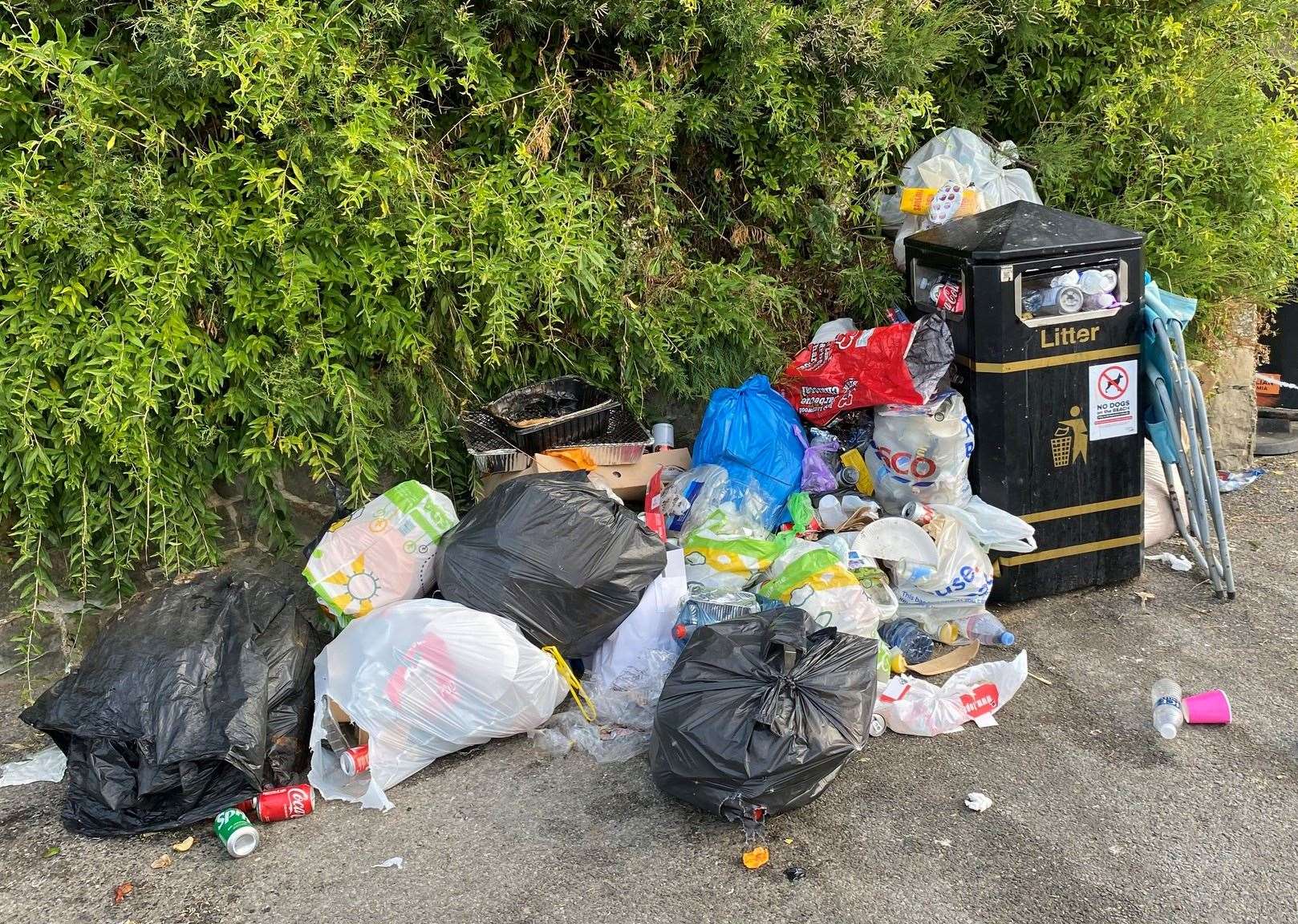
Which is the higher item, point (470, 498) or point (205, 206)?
point (205, 206)

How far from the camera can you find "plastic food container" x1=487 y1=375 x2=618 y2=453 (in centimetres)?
396

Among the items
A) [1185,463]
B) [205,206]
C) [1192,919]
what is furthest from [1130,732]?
[205,206]

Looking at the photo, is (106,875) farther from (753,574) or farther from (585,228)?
(585,228)

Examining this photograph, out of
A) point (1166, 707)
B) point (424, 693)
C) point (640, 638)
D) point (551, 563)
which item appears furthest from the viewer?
point (640, 638)

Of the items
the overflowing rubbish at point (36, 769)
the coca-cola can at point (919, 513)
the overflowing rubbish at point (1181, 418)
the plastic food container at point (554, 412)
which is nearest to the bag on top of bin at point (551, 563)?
the plastic food container at point (554, 412)

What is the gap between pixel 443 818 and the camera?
9.72 ft

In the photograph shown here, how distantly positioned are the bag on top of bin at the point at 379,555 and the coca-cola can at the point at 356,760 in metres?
0.54

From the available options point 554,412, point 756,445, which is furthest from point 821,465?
point 554,412

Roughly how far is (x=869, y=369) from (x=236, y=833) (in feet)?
8.54

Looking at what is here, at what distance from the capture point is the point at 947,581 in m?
3.70

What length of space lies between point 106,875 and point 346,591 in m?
1.05

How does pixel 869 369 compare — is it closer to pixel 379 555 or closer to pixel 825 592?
pixel 825 592

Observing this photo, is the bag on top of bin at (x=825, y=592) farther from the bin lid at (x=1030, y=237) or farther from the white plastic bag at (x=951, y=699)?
the bin lid at (x=1030, y=237)

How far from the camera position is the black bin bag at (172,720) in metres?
2.92
